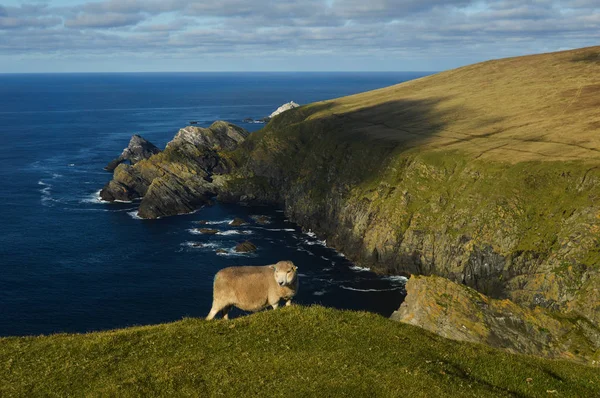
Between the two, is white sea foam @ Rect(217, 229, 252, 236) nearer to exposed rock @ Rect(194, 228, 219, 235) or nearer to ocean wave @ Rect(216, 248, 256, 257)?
exposed rock @ Rect(194, 228, 219, 235)

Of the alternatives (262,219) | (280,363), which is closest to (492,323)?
(280,363)

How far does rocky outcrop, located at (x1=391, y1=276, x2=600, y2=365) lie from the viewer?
139 feet

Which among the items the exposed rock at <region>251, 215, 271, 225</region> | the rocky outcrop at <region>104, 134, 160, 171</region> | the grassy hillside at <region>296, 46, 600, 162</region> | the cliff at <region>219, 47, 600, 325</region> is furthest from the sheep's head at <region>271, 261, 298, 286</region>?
the rocky outcrop at <region>104, 134, 160, 171</region>

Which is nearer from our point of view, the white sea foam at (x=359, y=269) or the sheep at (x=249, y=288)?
the sheep at (x=249, y=288)

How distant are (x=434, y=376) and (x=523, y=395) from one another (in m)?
3.62

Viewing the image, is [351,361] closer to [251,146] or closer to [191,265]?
[191,265]

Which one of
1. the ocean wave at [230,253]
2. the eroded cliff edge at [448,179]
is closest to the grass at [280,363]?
the eroded cliff edge at [448,179]

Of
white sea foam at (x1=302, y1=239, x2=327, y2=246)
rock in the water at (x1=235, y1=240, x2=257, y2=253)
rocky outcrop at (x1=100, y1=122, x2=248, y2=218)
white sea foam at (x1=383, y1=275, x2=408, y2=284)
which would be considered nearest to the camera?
white sea foam at (x1=383, y1=275, x2=408, y2=284)

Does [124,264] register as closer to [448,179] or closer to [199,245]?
[199,245]

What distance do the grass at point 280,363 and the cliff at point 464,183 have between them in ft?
172

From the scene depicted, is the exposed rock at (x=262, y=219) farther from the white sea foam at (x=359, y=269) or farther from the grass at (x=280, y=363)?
the grass at (x=280, y=363)

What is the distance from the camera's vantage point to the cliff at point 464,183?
3243 inches

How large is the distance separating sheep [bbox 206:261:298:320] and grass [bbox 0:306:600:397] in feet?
7.64

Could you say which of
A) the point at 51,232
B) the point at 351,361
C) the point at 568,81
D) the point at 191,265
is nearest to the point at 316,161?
the point at 191,265
